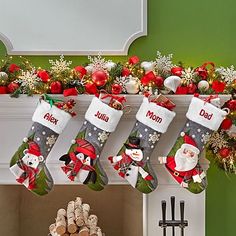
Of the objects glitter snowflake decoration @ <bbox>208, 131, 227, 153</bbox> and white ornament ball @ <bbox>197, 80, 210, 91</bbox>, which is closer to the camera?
white ornament ball @ <bbox>197, 80, 210, 91</bbox>

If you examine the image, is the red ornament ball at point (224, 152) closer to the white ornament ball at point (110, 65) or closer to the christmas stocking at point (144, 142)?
the christmas stocking at point (144, 142)

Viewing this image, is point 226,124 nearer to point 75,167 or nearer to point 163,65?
point 163,65

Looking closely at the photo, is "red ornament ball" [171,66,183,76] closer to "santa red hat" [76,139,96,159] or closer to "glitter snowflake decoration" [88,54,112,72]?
"glitter snowflake decoration" [88,54,112,72]

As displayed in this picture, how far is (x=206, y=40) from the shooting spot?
10.2 feet

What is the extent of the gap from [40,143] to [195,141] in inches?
28.4

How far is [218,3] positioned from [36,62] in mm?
1013

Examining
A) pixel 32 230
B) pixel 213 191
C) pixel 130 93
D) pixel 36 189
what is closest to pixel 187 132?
pixel 130 93

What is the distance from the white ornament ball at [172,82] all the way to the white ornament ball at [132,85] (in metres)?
0.14

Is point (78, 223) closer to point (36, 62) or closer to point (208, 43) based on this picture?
point (36, 62)

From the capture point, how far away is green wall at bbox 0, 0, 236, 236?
3082 millimetres

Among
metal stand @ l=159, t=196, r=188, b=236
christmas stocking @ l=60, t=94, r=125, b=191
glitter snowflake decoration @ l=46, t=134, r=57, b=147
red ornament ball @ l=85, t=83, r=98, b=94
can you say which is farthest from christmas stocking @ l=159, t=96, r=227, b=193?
glitter snowflake decoration @ l=46, t=134, r=57, b=147

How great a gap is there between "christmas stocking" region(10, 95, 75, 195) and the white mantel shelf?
98 mm

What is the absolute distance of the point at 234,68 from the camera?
3084 millimetres

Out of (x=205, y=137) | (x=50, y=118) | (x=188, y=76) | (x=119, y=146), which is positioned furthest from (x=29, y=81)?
(x=205, y=137)
